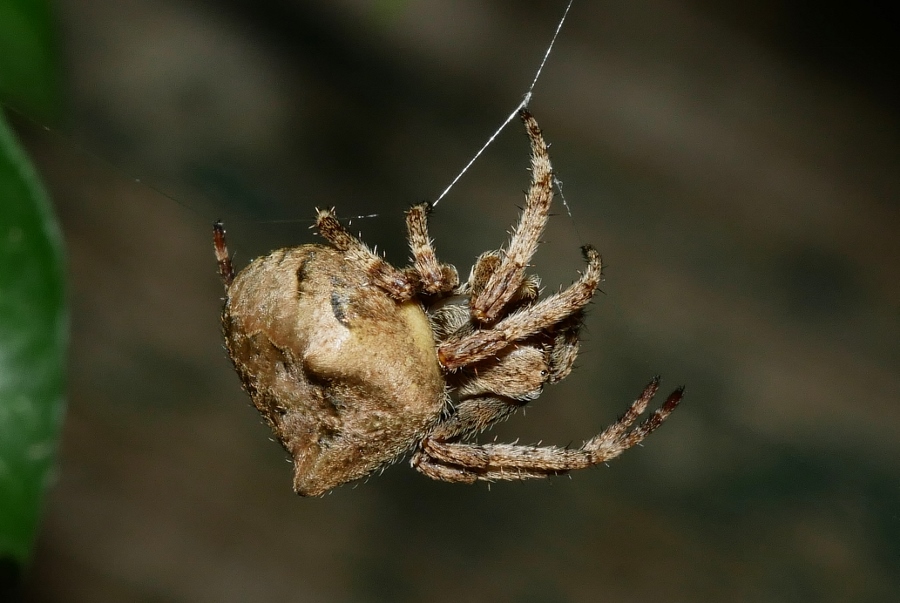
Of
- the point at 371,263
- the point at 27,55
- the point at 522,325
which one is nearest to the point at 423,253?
the point at 371,263

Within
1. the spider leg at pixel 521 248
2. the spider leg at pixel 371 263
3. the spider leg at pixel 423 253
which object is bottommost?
the spider leg at pixel 371 263

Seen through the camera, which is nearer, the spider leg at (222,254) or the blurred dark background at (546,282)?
the spider leg at (222,254)

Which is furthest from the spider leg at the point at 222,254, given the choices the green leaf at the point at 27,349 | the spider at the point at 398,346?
the green leaf at the point at 27,349

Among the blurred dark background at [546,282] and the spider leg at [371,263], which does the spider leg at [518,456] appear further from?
the blurred dark background at [546,282]

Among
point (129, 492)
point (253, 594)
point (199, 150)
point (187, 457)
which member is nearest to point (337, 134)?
point (199, 150)

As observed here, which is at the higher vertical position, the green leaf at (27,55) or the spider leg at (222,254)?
the spider leg at (222,254)

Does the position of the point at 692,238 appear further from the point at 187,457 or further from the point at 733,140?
the point at 187,457

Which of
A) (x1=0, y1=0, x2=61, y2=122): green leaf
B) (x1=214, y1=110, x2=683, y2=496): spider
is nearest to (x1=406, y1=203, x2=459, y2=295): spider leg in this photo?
(x1=214, y1=110, x2=683, y2=496): spider
